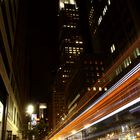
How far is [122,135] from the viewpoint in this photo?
888cm

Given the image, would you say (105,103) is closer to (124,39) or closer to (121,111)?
(121,111)

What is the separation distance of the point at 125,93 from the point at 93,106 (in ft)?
14.2

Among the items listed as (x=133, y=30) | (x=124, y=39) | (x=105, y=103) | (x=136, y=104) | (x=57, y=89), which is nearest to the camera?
(x=136, y=104)

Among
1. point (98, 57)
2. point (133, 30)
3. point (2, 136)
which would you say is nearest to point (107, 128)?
point (2, 136)

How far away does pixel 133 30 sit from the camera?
49.9 m

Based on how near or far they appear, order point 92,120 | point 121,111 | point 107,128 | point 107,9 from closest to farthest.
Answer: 1. point 121,111
2. point 107,128
3. point 92,120
4. point 107,9

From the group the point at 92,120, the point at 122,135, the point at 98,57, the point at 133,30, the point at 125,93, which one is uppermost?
the point at 98,57

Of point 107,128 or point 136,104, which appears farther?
point 107,128

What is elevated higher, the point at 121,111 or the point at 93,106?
the point at 93,106

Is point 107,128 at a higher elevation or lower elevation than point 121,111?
lower

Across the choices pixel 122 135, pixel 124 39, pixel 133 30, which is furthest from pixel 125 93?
pixel 124 39

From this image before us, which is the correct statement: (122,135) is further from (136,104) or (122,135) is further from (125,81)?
(125,81)

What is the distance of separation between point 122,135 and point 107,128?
1.65 meters

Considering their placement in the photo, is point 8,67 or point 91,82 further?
point 91,82
